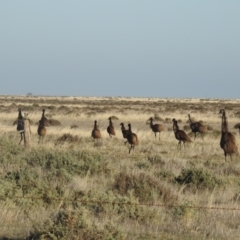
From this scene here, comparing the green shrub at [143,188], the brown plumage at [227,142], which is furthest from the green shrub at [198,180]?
the brown plumage at [227,142]

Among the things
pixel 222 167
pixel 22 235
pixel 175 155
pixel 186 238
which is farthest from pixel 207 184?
pixel 175 155

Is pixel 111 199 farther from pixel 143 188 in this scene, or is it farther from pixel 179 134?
pixel 179 134

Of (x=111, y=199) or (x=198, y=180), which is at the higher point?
(x=198, y=180)

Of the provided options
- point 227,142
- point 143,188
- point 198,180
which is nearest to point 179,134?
point 227,142

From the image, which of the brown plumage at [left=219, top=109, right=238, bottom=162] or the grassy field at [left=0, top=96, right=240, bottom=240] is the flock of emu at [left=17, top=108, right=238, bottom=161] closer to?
the brown plumage at [left=219, top=109, right=238, bottom=162]

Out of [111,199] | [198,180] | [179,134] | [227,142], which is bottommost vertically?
[111,199]

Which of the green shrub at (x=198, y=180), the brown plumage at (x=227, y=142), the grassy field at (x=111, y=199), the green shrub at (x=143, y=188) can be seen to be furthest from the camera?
the brown plumage at (x=227, y=142)

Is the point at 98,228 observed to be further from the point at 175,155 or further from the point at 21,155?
the point at 175,155

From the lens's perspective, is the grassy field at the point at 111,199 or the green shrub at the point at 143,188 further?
the green shrub at the point at 143,188

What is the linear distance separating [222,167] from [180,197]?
19.3 feet

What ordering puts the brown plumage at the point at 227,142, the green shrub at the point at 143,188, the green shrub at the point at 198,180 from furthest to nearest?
the brown plumage at the point at 227,142, the green shrub at the point at 198,180, the green shrub at the point at 143,188

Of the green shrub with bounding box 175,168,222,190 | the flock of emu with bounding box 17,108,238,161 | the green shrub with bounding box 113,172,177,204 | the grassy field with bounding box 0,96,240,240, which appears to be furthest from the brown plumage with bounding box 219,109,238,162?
the green shrub with bounding box 113,172,177,204

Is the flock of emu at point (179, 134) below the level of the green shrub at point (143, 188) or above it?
above

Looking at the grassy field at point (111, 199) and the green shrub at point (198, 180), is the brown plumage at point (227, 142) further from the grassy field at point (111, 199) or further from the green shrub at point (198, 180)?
the green shrub at point (198, 180)
